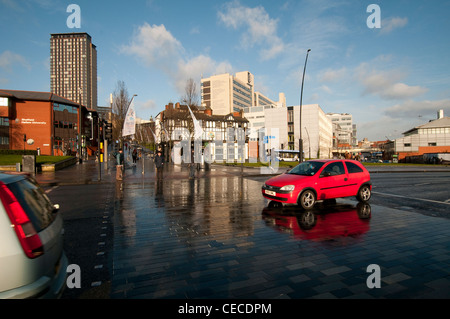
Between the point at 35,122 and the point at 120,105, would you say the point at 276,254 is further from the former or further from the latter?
the point at 35,122

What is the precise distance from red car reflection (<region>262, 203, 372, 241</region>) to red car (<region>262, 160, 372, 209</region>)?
1.32 ft

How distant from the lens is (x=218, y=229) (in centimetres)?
614

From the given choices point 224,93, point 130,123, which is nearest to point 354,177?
point 130,123

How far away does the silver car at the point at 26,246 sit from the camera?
216 cm

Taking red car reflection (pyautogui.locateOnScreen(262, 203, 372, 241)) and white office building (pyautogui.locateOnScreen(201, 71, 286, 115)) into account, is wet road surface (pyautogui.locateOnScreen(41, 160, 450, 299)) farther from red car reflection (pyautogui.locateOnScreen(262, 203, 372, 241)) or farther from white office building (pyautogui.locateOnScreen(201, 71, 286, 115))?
white office building (pyautogui.locateOnScreen(201, 71, 286, 115))

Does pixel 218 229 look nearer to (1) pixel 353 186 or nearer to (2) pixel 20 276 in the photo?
(2) pixel 20 276

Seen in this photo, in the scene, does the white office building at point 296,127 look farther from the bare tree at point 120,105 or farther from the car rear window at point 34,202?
the car rear window at point 34,202

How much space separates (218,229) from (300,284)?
286cm

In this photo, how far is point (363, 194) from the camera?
927cm

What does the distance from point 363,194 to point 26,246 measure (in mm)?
9556

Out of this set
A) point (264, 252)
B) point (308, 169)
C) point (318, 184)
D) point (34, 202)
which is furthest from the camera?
point (308, 169)

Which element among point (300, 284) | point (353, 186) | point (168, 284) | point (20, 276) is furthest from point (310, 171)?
point (20, 276)

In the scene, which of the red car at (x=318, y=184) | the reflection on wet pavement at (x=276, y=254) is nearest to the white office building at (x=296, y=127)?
the red car at (x=318, y=184)

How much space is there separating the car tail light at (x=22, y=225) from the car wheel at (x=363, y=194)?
365 inches
